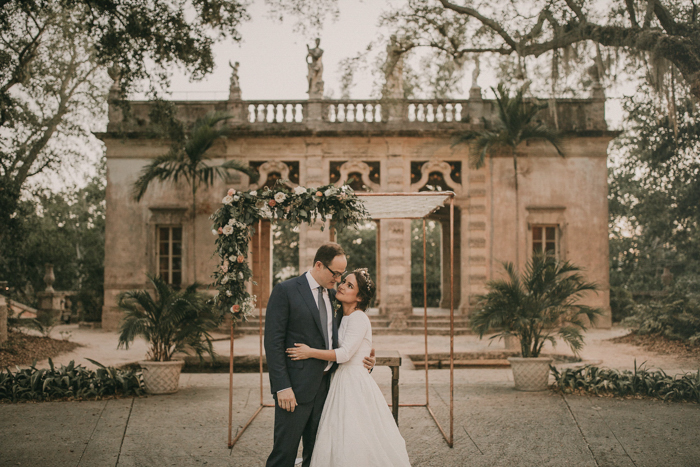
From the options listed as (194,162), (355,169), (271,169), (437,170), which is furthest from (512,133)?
(194,162)

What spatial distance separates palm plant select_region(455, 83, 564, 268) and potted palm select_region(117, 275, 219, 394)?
9.08 m

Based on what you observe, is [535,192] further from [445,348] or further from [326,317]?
[326,317]

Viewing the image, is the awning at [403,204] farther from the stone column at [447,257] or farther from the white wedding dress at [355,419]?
the stone column at [447,257]

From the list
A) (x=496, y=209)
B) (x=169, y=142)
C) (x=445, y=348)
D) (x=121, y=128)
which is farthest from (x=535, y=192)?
(x=121, y=128)

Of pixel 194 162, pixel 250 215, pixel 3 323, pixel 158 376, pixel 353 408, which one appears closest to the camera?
pixel 353 408

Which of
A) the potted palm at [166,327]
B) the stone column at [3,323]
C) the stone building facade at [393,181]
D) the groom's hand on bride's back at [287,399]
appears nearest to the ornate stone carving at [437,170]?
the stone building facade at [393,181]

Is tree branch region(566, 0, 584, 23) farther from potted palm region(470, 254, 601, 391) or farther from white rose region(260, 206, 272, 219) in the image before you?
white rose region(260, 206, 272, 219)

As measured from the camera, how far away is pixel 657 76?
8.27 metres

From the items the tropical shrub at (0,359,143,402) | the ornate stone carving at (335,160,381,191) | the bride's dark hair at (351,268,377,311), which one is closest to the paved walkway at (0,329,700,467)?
the tropical shrub at (0,359,143,402)

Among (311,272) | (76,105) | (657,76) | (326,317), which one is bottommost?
(326,317)

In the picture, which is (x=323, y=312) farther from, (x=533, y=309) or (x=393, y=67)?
(x=393, y=67)

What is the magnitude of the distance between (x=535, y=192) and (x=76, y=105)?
45.1 feet

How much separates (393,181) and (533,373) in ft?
29.3

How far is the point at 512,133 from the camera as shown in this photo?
14734mm
